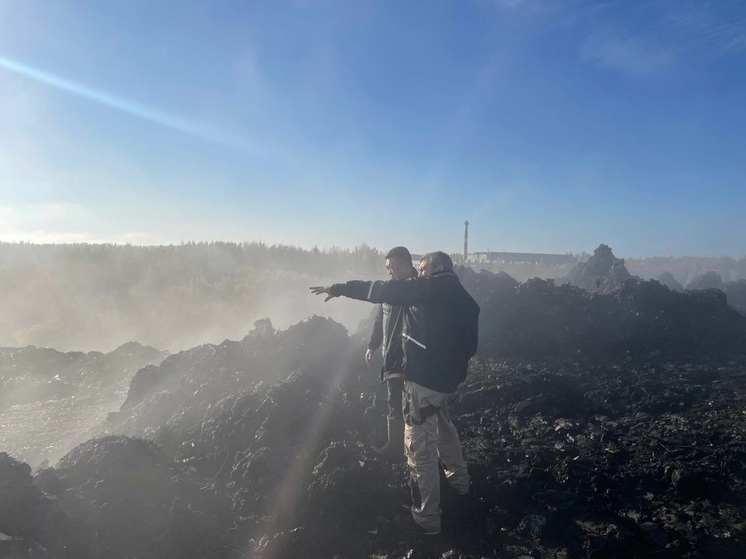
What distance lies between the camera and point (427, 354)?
433 centimetres

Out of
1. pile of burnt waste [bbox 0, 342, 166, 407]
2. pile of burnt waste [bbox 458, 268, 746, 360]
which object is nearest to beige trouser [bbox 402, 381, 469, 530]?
pile of burnt waste [bbox 458, 268, 746, 360]

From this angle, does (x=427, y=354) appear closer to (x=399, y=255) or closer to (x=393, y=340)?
(x=393, y=340)

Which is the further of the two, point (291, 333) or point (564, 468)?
point (291, 333)

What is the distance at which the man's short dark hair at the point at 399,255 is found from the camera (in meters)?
4.71

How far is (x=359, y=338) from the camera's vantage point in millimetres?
10852

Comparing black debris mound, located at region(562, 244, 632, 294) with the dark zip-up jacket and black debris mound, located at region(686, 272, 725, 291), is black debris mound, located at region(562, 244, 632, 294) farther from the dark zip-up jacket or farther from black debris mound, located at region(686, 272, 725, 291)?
the dark zip-up jacket

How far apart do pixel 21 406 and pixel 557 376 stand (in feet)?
35.5

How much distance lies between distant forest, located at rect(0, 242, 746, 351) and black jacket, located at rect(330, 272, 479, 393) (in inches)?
663

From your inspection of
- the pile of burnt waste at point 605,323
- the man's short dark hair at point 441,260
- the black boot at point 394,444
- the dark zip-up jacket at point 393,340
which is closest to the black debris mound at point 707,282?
the pile of burnt waste at point 605,323

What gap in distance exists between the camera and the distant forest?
831 inches

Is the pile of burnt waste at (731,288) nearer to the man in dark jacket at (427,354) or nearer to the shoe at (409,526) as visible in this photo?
the man in dark jacket at (427,354)

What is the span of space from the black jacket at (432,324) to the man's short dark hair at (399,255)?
39cm

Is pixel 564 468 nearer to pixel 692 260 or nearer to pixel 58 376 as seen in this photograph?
pixel 58 376

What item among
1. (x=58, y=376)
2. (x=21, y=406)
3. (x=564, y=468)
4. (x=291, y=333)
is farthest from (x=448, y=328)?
(x=58, y=376)
